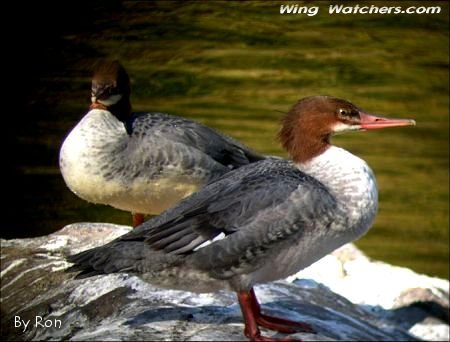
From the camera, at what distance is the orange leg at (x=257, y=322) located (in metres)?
4.12

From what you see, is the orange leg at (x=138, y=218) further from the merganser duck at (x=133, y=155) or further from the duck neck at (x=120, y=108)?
the duck neck at (x=120, y=108)

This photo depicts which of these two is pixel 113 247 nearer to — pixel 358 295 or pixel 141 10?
pixel 358 295

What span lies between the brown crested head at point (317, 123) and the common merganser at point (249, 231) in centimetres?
9

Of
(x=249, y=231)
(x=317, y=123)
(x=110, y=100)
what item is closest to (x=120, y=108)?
(x=110, y=100)

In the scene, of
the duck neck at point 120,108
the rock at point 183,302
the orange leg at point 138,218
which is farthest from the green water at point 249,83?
the duck neck at point 120,108

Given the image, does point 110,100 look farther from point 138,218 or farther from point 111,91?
point 138,218

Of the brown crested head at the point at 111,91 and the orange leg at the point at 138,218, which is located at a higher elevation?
the brown crested head at the point at 111,91

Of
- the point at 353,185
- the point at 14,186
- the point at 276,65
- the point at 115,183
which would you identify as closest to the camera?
the point at 353,185

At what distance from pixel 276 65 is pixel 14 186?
511 centimetres

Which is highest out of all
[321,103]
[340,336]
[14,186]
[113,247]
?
[321,103]

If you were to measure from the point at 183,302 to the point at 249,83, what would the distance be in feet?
29.3

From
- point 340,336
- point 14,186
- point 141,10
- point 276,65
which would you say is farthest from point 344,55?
point 340,336

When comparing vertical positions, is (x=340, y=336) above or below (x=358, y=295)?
above

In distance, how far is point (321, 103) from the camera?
14.4 ft
